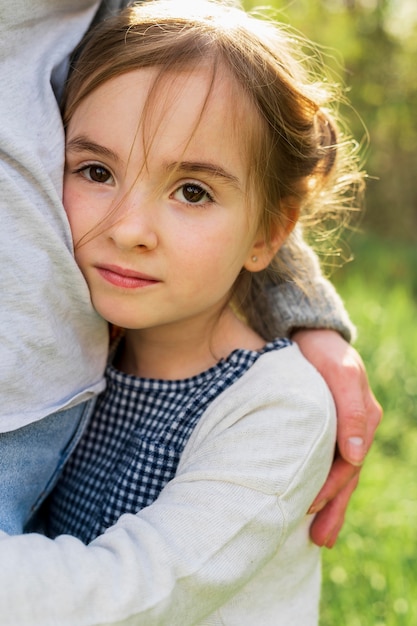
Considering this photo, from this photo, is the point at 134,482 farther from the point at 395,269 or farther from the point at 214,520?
the point at 395,269

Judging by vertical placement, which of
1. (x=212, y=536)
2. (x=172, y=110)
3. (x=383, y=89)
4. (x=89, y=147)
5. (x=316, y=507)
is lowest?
(x=383, y=89)

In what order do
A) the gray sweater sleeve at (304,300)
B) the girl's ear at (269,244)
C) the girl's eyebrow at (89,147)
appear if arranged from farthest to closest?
the gray sweater sleeve at (304,300)
the girl's ear at (269,244)
the girl's eyebrow at (89,147)

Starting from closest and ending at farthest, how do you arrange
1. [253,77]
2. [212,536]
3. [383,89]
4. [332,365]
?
[212,536] < [253,77] < [332,365] < [383,89]

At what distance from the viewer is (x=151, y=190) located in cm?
169

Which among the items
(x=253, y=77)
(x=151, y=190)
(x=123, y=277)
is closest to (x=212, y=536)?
(x=123, y=277)

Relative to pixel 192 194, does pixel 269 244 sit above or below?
below

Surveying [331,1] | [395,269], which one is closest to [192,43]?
[395,269]

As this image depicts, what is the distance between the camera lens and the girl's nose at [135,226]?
1.64 metres

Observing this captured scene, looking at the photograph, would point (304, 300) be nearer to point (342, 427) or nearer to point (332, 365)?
point (332, 365)

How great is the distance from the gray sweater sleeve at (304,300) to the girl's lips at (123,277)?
0.56 metres

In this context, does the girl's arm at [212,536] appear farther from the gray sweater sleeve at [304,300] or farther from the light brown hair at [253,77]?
the light brown hair at [253,77]

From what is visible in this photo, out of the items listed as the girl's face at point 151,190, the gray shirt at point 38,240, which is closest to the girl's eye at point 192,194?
the girl's face at point 151,190

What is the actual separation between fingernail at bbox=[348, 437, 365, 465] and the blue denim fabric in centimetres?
60

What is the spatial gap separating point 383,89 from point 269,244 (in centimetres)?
1104
